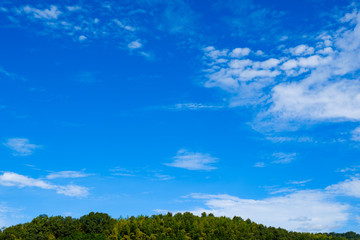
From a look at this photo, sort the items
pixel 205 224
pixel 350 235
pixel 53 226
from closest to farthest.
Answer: pixel 53 226
pixel 205 224
pixel 350 235

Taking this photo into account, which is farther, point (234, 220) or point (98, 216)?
point (234, 220)

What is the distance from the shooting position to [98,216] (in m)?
33.8

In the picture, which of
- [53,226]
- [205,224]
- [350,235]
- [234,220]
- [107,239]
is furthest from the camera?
[350,235]

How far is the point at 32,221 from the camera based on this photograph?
3391 cm

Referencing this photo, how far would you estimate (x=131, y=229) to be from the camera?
1336 inches

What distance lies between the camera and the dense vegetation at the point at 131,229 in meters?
32.5

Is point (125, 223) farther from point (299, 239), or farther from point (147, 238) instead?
point (299, 239)

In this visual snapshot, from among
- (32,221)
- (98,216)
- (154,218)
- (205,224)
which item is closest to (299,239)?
(205,224)

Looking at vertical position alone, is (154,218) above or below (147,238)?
above

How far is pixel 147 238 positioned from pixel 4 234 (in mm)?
13426

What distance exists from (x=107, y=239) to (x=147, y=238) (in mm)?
3865

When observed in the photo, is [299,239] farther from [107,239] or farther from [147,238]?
[107,239]

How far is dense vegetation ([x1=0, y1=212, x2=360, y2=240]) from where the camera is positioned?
32.5m

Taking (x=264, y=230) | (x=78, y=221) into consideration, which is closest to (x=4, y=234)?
(x=78, y=221)
